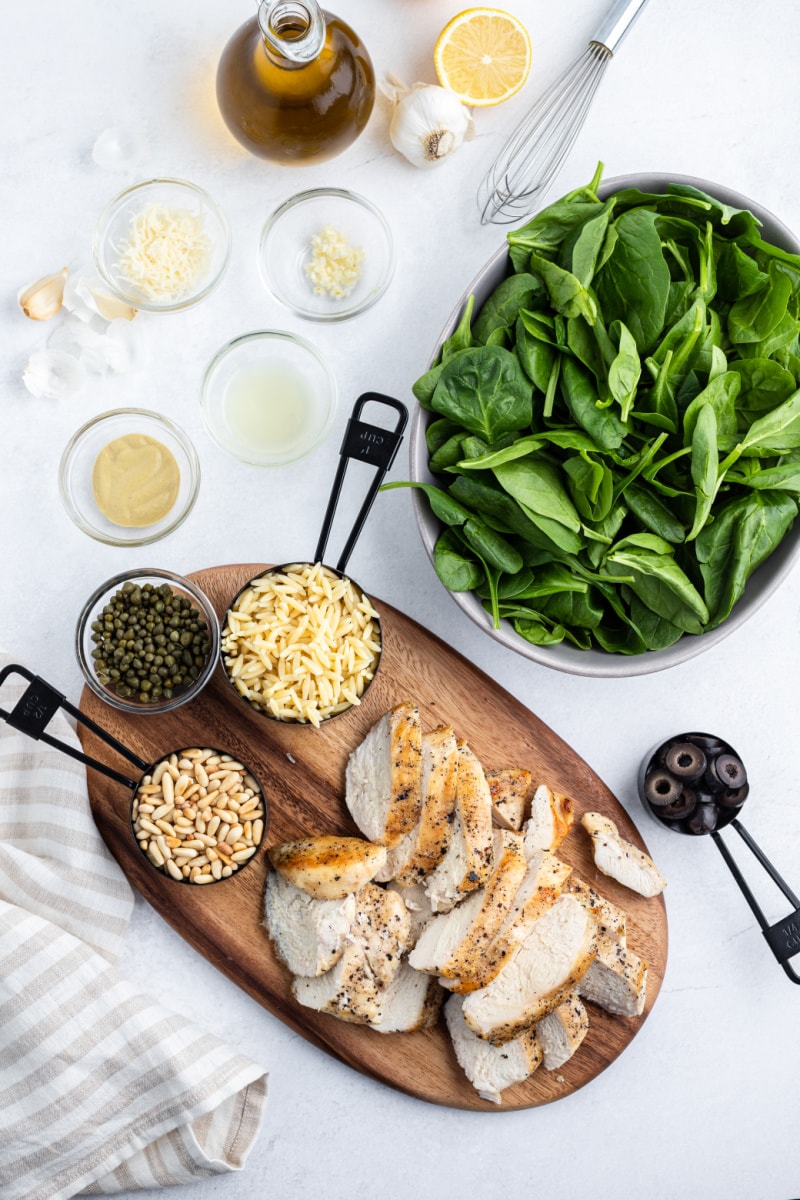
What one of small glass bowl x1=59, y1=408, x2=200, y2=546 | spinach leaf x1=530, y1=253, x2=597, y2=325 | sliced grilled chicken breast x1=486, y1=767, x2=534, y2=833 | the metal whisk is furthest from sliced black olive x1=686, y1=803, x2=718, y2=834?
the metal whisk

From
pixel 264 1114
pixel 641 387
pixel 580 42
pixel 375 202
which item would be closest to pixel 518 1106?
pixel 264 1114

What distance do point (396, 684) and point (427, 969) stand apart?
2.24 ft

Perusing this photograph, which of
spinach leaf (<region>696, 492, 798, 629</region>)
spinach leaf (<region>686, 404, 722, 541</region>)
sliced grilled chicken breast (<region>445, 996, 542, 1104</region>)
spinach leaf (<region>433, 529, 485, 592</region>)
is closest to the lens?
spinach leaf (<region>686, 404, 722, 541</region>)

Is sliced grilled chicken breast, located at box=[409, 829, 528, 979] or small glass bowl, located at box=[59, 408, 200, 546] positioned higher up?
small glass bowl, located at box=[59, 408, 200, 546]

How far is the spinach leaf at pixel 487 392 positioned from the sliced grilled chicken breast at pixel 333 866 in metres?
0.99

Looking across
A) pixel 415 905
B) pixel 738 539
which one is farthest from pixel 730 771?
pixel 415 905

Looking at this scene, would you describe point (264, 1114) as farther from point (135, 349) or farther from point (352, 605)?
point (135, 349)

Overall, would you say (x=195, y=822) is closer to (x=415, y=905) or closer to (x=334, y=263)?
(x=415, y=905)

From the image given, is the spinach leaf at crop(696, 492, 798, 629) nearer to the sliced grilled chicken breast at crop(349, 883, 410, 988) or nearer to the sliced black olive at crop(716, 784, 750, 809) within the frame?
the sliced black olive at crop(716, 784, 750, 809)

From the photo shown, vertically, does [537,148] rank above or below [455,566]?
above

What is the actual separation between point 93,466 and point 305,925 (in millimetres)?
1274

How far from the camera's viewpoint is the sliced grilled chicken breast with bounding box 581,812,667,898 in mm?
2301

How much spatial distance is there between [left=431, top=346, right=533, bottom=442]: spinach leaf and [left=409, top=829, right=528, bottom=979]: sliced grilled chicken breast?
99cm

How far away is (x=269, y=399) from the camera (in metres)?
2.40
